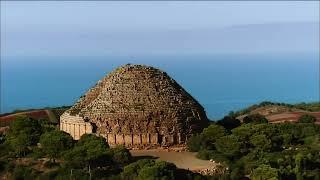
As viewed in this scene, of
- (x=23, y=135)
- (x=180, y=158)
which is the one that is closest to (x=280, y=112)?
(x=180, y=158)

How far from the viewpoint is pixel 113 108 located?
39.6 m

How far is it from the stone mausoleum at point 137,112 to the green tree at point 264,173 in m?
8.27

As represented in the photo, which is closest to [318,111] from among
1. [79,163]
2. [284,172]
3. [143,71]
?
[143,71]

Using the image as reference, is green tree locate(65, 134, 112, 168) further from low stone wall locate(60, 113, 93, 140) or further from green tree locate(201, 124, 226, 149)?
green tree locate(201, 124, 226, 149)

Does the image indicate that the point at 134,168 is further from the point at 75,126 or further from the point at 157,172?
the point at 75,126

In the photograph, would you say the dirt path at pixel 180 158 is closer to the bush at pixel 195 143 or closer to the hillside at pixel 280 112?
the bush at pixel 195 143

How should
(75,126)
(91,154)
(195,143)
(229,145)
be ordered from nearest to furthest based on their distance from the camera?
A: (91,154) < (229,145) < (195,143) < (75,126)

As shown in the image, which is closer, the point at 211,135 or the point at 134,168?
the point at 134,168

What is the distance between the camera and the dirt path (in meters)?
35.0

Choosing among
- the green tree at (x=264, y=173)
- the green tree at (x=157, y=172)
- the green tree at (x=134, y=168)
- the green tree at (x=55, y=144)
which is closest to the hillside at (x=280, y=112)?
the green tree at (x=264, y=173)

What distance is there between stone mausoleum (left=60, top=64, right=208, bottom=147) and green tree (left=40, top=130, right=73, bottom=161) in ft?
13.1

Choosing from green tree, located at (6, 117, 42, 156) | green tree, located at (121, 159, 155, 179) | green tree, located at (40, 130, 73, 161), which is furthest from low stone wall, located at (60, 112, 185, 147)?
green tree, located at (121, 159, 155, 179)

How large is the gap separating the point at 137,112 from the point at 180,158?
164 inches

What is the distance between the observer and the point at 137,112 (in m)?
39.2
